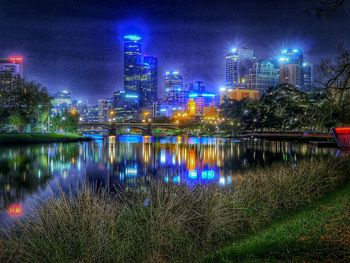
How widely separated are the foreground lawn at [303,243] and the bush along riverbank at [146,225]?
0.33 metres

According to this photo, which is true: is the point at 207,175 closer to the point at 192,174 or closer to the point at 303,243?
the point at 192,174

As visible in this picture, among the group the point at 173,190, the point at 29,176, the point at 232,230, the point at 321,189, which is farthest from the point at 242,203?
the point at 29,176

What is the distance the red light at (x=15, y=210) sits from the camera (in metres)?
16.2

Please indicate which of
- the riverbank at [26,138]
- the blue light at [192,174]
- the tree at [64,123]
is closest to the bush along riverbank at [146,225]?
the blue light at [192,174]

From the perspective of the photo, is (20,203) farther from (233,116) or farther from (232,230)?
(233,116)

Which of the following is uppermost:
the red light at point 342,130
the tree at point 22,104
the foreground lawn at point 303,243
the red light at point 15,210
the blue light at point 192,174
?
the tree at point 22,104

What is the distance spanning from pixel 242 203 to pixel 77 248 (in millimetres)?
6423

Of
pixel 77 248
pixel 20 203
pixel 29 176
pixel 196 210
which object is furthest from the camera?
pixel 29 176

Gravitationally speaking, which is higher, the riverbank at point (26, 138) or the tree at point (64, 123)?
the tree at point (64, 123)

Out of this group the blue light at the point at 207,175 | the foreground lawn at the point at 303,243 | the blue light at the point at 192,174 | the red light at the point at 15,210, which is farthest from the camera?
the blue light at the point at 192,174

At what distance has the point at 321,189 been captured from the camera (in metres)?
17.2

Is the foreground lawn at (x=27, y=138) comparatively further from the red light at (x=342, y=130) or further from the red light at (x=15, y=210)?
the red light at (x=15, y=210)

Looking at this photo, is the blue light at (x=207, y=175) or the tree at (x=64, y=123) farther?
the tree at (x=64, y=123)

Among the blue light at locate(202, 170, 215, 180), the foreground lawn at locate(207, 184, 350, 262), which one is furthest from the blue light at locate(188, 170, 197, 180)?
the foreground lawn at locate(207, 184, 350, 262)
